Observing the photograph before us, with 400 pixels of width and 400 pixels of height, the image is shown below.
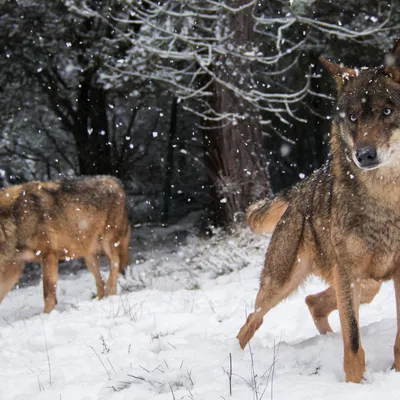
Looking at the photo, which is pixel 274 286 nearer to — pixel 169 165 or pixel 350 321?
pixel 350 321

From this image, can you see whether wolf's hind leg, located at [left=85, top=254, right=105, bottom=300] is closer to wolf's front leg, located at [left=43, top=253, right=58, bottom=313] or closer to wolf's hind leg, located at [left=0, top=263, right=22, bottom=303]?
wolf's front leg, located at [left=43, top=253, right=58, bottom=313]

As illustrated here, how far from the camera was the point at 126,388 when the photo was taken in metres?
4.07

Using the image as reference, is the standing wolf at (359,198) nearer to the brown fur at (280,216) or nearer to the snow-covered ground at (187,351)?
the snow-covered ground at (187,351)

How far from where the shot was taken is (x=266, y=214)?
18.2ft

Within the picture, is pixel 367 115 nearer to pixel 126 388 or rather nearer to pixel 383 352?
pixel 383 352

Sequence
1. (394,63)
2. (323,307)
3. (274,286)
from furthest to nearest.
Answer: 1. (323,307)
2. (274,286)
3. (394,63)

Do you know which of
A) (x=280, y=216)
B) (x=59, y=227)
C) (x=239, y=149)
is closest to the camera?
(x=280, y=216)

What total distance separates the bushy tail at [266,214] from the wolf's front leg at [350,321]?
147 cm

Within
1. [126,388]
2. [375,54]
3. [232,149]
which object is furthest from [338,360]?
[375,54]

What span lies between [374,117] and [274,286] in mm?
1724

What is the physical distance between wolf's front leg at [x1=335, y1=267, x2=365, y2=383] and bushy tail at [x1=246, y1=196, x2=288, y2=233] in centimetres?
147

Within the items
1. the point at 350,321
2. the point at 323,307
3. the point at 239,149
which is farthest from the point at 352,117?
the point at 239,149

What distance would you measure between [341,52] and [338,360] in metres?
13.1

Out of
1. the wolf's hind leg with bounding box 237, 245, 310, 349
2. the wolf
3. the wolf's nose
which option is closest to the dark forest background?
the wolf
